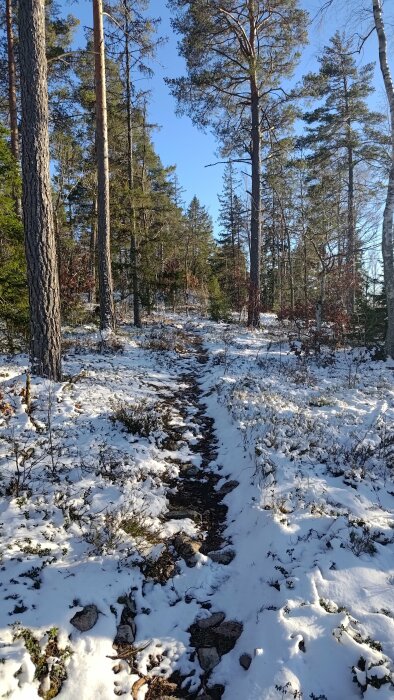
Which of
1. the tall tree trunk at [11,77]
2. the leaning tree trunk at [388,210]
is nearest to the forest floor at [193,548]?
the leaning tree trunk at [388,210]

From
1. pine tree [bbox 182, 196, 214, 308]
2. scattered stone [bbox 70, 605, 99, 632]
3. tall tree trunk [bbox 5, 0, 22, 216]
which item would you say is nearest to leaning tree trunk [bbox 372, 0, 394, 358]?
scattered stone [bbox 70, 605, 99, 632]

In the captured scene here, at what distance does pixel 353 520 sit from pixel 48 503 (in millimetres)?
3143

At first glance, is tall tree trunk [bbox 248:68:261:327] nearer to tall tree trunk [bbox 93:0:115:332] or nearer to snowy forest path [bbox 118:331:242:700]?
tall tree trunk [bbox 93:0:115:332]

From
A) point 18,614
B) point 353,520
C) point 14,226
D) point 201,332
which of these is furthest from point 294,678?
point 201,332

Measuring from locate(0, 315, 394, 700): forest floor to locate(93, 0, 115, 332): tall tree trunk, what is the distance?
508cm

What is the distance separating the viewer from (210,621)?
3197 millimetres

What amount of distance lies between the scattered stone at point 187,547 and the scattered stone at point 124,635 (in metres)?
0.81

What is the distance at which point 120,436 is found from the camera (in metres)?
5.83

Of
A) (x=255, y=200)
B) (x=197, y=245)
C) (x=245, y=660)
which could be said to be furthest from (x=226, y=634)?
(x=197, y=245)

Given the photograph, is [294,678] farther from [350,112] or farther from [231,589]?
[350,112]

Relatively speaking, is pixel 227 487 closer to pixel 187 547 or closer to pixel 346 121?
pixel 187 547

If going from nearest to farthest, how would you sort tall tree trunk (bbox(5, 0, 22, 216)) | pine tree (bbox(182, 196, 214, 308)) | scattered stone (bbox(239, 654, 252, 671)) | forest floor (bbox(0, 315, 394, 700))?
forest floor (bbox(0, 315, 394, 700)) < scattered stone (bbox(239, 654, 252, 671)) < tall tree trunk (bbox(5, 0, 22, 216)) < pine tree (bbox(182, 196, 214, 308))

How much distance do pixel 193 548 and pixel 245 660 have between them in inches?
46.2

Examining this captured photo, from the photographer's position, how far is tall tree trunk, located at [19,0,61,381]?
6594 mm
